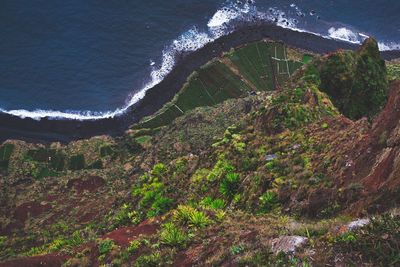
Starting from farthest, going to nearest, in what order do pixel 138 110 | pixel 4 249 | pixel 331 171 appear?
pixel 138 110
pixel 4 249
pixel 331 171

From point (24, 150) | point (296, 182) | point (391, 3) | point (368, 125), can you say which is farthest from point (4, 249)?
point (391, 3)


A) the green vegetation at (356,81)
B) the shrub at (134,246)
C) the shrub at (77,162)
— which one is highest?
the green vegetation at (356,81)

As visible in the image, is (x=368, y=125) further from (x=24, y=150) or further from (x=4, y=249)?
(x=24, y=150)

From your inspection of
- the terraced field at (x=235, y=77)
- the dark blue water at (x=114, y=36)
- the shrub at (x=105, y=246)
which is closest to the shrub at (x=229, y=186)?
the shrub at (x=105, y=246)

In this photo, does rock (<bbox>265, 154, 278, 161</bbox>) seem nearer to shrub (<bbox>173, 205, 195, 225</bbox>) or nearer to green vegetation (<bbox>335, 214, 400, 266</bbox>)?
shrub (<bbox>173, 205, 195, 225</bbox>)

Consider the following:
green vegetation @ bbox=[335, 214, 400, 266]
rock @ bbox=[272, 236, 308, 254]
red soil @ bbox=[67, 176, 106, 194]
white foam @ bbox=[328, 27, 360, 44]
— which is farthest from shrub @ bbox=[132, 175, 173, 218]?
white foam @ bbox=[328, 27, 360, 44]

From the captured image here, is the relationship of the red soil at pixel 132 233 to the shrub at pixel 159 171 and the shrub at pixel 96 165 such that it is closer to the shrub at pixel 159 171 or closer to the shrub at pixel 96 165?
the shrub at pixel 159 171
